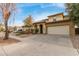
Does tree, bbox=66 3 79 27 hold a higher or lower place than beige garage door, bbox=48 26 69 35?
higher

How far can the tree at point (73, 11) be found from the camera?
265 cm

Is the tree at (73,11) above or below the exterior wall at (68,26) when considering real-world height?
above

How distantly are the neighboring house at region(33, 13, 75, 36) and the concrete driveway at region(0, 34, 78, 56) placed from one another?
0.09m

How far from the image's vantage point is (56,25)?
2746 mm

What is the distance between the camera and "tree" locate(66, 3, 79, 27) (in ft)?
8.71

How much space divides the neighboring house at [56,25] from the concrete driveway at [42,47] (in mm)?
85

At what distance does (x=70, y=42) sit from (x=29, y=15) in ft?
2.49

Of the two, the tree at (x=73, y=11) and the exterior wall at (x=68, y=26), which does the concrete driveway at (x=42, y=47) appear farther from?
the tree at (x=73, y=11)

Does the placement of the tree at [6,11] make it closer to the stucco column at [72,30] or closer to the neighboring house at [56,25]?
the neighboring house at [56,25]

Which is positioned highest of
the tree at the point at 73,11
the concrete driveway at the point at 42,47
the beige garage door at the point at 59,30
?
the tree at the point at 73,11

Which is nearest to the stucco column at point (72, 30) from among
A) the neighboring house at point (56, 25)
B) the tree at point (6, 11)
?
the neighboring house at point (56, 25)

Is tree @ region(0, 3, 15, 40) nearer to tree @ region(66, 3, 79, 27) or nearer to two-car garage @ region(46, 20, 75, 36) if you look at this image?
two-car garage @ region(46, 20, 75, 36)

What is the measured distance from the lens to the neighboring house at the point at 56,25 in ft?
8.82

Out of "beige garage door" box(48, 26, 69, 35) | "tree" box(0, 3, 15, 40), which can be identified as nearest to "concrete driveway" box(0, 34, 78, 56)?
"beige garage door" box(48, 26, 69, 35)
